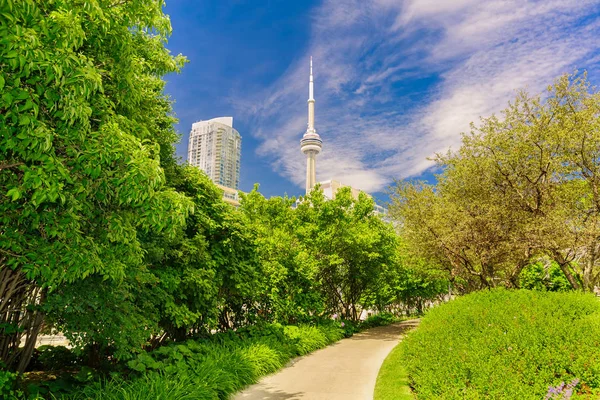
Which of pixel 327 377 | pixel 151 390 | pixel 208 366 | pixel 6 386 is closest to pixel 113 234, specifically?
pixel 6 386

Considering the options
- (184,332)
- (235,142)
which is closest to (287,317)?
(184,332)

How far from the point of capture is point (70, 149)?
371cm

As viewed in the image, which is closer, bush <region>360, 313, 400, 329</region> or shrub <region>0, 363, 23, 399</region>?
shrub <region>0, 363, 23, 399</region>

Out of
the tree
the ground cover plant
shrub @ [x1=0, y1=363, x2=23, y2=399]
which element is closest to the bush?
the ground cover plant

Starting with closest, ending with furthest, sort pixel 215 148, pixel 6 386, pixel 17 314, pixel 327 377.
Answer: pixel 6 386
pixel 17 314
pixel 327 377
pixel 215 148

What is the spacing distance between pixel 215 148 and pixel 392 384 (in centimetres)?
13739

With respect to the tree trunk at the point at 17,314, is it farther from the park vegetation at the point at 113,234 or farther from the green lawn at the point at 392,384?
the green lawn at the point at 392,384

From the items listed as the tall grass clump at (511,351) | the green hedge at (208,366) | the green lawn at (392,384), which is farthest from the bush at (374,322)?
the tall grass clump at (511,351)

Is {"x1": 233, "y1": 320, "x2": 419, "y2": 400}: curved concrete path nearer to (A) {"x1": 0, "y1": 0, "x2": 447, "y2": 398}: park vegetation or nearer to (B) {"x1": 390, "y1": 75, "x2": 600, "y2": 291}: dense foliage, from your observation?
(A) {"x1": 0, "y1": 0, "x2": 447, "y2": 398}: park vegetation

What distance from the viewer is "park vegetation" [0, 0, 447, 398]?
11.1 ft

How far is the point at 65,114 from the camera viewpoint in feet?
11.1

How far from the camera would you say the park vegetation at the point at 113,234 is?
11.1ft

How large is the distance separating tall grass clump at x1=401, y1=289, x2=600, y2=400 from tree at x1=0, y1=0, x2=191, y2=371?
14.9 feet

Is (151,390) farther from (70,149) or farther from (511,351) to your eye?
(511,351)
